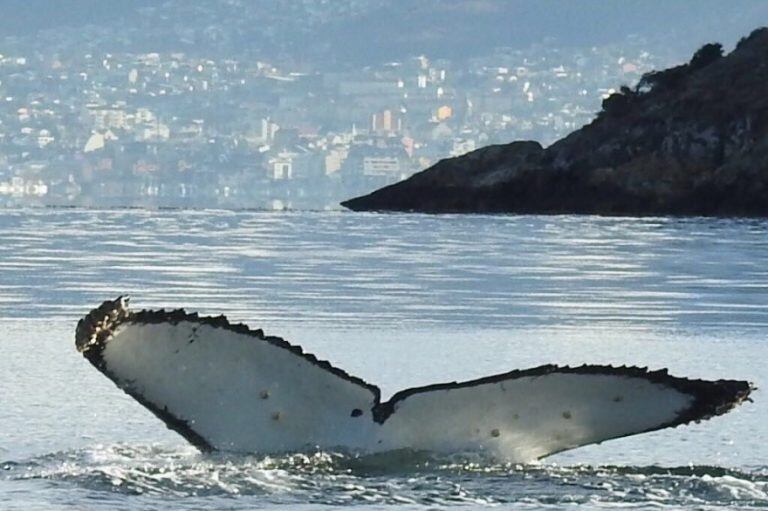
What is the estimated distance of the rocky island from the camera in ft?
329

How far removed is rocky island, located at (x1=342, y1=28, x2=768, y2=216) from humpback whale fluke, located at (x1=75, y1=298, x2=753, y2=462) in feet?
277

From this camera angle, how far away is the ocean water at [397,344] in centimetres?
1071

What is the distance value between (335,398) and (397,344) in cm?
1026

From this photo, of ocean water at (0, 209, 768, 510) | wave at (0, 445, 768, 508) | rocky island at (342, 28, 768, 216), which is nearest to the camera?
wave at (0, 445, 768, 508)

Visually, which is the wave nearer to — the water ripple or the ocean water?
the ocean water

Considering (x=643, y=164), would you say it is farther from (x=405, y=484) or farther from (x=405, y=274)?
(x=405, y=484)

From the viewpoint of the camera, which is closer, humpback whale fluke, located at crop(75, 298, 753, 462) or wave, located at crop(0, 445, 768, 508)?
humpback whale fluke, located at crop(75, 298, 753, 462)

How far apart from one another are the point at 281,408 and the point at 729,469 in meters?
2.80

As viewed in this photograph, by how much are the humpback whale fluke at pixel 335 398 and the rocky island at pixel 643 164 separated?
277 ft

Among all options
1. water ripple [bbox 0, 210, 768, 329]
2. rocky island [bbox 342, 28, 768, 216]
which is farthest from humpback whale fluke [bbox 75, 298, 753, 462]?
rocky island [bbox 342, 28, 768, 216]

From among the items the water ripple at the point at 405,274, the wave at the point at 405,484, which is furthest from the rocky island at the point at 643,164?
the wave at the point at 405,484

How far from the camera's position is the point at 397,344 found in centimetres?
2048

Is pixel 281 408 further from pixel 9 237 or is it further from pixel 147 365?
pixel 9 237

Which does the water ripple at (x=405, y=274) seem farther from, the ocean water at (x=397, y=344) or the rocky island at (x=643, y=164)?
the rocky island at (x=643, y=164)
